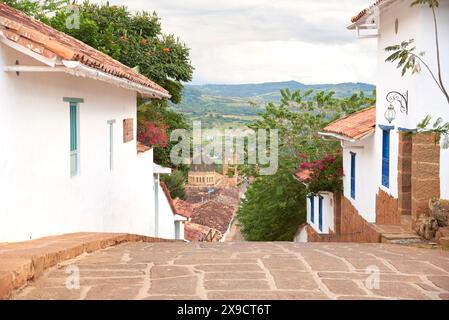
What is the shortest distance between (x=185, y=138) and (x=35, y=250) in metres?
22.5

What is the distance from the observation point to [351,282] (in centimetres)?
561

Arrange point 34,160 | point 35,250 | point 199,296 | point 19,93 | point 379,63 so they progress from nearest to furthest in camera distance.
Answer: point 199,296 < point 35,250 < point 19,93 < point 34,160 < point 379,63

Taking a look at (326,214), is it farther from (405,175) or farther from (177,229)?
(405,175)

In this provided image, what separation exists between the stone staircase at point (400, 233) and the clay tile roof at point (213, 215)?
2860cm

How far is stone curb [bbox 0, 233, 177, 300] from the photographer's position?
505 centimetres

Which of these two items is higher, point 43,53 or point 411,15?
point 411,15

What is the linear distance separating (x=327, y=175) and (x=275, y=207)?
6.32m

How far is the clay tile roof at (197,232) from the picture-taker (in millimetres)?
32656

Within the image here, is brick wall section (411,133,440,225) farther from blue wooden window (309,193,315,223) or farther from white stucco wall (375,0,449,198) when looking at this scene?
blue wooden window (309,193,315,223)

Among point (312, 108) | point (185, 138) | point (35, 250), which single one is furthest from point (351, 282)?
point (185, 138)

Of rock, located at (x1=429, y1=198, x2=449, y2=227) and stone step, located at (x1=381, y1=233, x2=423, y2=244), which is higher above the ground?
rock, located at (x1=429, y1=198, x2=449, y2=227)

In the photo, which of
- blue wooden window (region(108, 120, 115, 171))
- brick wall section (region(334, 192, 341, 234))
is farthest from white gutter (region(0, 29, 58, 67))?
brick wall section (region(334, 192, 341, 234))

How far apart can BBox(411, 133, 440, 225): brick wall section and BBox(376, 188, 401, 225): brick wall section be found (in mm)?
1061
